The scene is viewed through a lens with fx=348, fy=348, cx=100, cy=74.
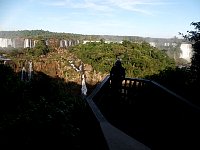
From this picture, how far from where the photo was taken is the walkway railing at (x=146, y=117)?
4770 millimetres

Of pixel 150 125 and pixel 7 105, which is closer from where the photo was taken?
pixel 150 125

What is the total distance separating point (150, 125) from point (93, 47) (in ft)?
322

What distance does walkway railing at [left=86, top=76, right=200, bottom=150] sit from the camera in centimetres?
477

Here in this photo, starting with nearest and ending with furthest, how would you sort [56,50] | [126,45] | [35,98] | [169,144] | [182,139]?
[182,139] < [169,144] < [35,98] < [126,45] < [56,50]

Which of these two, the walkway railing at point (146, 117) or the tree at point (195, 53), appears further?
the tree at point (195, 53)

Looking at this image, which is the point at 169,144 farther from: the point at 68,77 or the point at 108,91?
the point at 68,77

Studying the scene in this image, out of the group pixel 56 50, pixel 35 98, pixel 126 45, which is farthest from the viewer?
pixel 56 50

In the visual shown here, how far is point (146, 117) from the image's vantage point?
7.95 meters

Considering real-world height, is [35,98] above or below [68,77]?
above

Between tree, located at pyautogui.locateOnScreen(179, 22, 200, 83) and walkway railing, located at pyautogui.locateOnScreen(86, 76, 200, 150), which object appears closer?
walkway railing, located at pyautogui.locateOnScreen(86, 76, 200, 150)

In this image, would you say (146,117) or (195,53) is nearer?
(146,117)

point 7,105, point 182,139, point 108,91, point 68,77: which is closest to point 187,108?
point 182,139

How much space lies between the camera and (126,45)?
101375mm

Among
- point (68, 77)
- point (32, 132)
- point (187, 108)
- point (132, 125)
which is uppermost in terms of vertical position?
point (187, 108)
